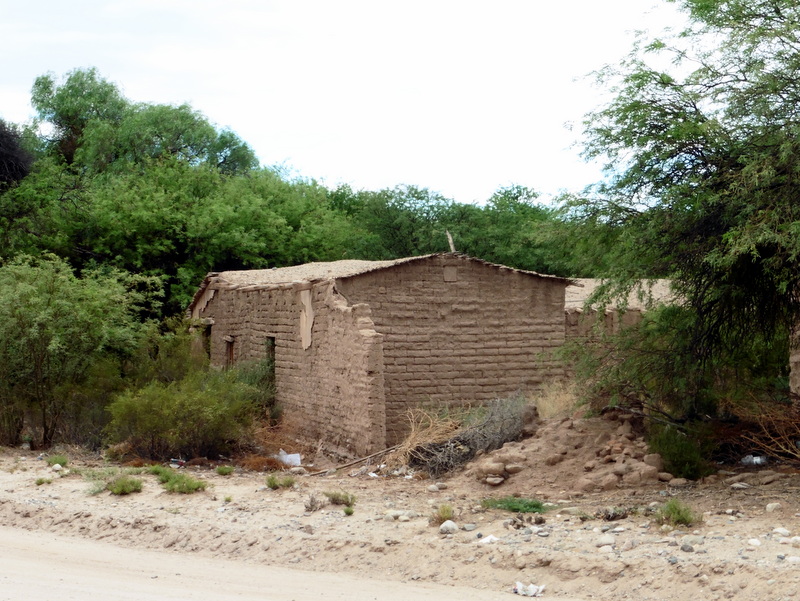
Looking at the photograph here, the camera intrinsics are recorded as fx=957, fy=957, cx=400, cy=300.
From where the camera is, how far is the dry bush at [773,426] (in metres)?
10.4

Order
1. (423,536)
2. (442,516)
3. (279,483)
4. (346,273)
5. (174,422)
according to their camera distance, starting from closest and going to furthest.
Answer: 1. (423,536)
2. (442,516)
3. (279,483)
4. (174,422)
5. (346,273)

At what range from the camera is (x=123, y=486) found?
10.9m

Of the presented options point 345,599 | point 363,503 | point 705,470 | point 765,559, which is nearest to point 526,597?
point 345,599

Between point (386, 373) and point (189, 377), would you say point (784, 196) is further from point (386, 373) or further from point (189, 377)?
point (189, 377)

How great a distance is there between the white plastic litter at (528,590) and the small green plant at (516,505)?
2315mm

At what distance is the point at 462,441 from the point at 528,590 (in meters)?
5.48

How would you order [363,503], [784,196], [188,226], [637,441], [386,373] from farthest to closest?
[188,226] < [386,373] < [637,441] < [363,503] < [784,196]

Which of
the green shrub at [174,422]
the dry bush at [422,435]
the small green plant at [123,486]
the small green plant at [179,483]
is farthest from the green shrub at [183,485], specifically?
the dry bush at [422,435]

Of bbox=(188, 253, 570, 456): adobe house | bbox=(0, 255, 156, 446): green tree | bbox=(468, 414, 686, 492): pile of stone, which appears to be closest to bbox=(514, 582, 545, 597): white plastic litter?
bbox=(468, 414, 686, 492): pile of stone

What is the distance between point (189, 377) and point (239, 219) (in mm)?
10623

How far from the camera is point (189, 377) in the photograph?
598 inches

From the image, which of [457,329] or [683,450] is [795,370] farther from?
[457,329]

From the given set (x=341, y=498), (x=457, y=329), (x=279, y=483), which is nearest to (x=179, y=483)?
(x=279, y=483)

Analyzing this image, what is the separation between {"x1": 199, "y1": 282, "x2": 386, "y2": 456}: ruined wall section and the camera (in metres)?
13.4
